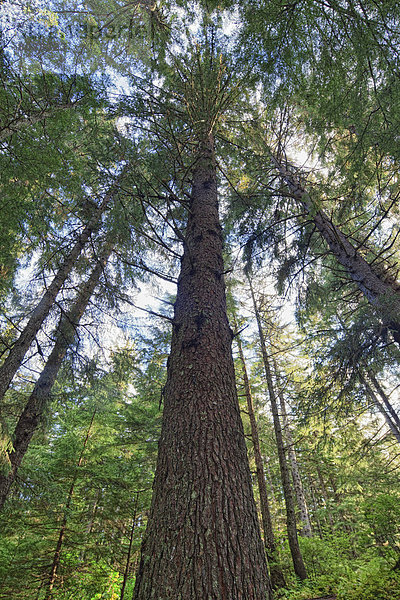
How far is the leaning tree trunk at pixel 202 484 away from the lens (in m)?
1.30

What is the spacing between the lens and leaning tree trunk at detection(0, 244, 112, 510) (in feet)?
16.3

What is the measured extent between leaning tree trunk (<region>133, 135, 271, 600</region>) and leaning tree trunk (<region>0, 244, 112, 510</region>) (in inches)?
110

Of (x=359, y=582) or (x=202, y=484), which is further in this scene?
(x=359, y=582)

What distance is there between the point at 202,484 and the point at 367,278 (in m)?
5.22

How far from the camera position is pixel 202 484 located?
1608 mm

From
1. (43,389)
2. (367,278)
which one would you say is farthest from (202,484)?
(43,389)

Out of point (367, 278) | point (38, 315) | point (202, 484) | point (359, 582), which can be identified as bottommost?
point (359, 582)

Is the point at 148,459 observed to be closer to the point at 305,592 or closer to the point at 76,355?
the point at 76,355

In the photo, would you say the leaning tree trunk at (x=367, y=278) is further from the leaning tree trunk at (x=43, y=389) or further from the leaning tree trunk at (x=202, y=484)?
the leaning tree trunk at (x=43, y=389)

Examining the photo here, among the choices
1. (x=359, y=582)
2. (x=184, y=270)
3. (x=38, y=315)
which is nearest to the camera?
(x=184, y=270)

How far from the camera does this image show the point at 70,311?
712 cm

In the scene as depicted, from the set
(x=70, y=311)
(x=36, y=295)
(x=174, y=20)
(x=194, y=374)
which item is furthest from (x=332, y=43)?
(x=36, y=295)

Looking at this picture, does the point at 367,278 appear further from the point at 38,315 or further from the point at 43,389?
the point at 43,389

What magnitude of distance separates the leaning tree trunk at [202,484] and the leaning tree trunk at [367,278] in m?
3.19
